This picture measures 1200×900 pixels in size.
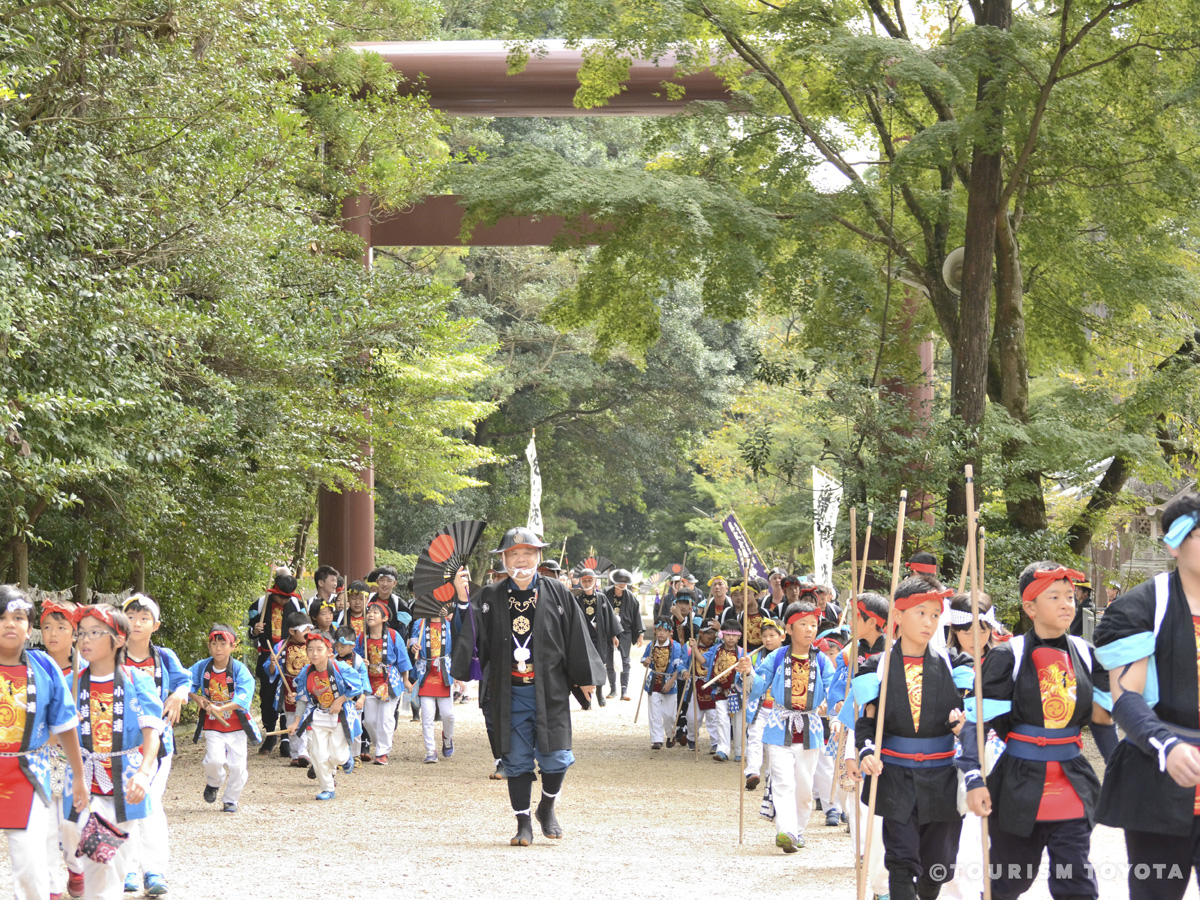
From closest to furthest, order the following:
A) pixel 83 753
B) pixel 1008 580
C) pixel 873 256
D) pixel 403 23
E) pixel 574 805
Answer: pixel 83 753
pixel 574 805
pixel 1008 580
pixel 873 256
pixel 403 23

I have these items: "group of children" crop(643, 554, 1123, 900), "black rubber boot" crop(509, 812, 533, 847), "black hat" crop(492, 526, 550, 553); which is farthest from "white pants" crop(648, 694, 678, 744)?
"group of children" crop(643, 554, 1123, 900)

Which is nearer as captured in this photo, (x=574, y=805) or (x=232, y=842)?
(x=232, y=842)

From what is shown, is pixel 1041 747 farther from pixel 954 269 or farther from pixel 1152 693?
pixel 954 269

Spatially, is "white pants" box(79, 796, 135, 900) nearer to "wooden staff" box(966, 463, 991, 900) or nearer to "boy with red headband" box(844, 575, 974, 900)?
"boy with red headband" box(844, 575, 974, 900)

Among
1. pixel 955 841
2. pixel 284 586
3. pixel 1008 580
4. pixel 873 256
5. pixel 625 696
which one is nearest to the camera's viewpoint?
pixel 955 841

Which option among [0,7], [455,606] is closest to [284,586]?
[455,606]

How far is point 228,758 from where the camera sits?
9359 mm

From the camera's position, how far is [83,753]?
20.6ft

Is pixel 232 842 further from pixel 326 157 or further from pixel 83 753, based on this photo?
pixel 326 157

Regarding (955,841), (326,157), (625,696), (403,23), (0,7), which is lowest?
(625,696)

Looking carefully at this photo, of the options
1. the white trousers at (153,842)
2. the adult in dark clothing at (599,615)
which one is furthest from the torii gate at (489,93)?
the white trousers at (153,842)

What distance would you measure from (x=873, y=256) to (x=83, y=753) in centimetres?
1120

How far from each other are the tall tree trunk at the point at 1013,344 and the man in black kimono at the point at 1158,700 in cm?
921

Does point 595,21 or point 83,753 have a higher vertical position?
point 595,21
